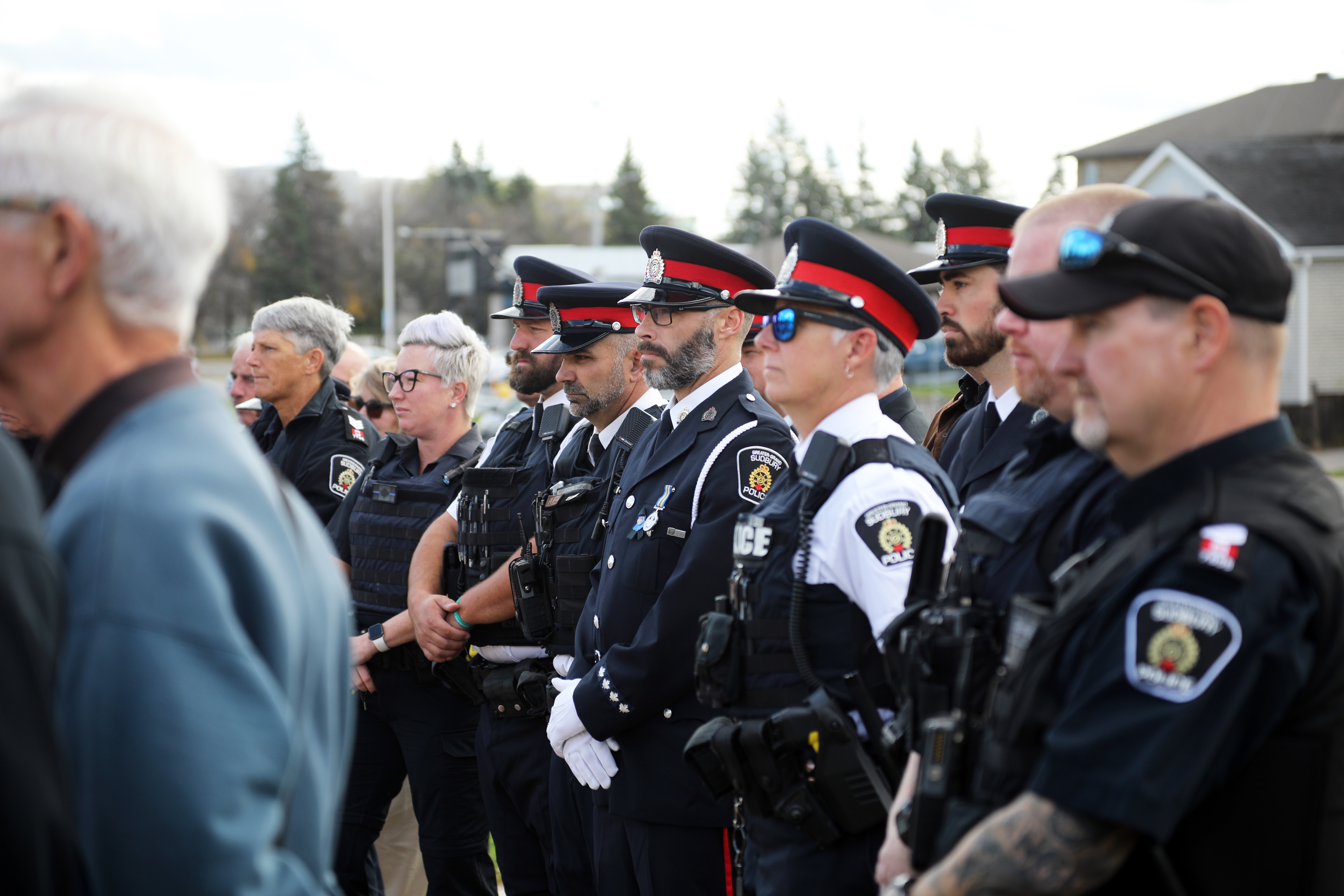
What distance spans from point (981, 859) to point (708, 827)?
6.39 ft

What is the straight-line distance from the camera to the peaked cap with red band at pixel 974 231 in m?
4.08

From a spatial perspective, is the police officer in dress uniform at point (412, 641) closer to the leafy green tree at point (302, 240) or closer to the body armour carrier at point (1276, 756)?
the body armour carrier at point (1276, 756)

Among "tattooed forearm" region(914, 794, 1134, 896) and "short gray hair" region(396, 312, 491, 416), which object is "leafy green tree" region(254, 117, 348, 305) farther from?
"tattooed forearm" region(914, 794, 1134, 896)

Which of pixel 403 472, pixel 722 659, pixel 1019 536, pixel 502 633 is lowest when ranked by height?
pixel 502 633

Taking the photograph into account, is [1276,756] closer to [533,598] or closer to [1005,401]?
[1005,401]

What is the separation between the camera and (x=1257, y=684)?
1.71 meters

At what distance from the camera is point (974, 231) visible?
13.5ft

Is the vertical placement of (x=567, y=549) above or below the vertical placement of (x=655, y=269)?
below

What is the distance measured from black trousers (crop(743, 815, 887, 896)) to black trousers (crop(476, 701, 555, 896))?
5.70 feet

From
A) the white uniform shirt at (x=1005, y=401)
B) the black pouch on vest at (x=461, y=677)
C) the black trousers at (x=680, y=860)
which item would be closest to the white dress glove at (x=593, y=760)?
the black trousers at (x=680, y=860)

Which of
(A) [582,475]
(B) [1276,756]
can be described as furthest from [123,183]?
(A) [582,475]

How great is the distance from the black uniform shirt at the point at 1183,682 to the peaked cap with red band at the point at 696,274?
267 centimetres

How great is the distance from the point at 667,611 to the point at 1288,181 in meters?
32.7

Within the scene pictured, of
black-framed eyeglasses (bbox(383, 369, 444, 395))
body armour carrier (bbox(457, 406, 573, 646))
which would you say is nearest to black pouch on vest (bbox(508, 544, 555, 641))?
body armour carrier (bbox(457, 406, 573, 646))
